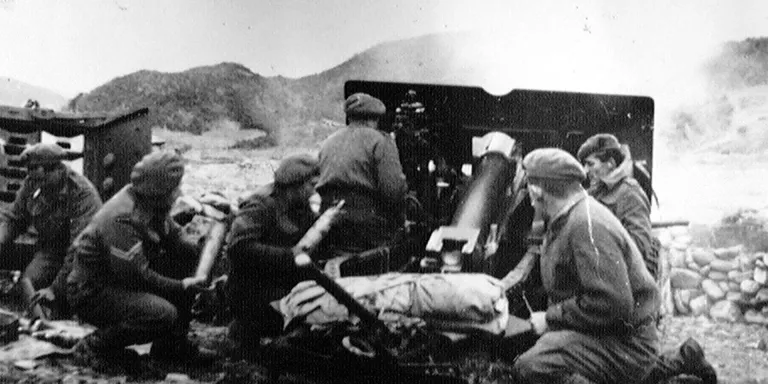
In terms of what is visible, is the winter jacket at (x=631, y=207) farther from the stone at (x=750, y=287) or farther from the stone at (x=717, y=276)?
the stone at (x=717, y=276)

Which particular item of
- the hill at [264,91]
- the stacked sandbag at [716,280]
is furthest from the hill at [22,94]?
the stacked sandbag at [716,280]

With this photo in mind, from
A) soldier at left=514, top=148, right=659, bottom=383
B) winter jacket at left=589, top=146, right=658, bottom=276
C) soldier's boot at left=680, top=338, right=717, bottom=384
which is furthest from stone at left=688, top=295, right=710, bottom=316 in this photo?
soldier at left=514, top=148, right=659, bottom=383

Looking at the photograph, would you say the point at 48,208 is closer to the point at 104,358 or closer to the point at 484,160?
the point at 104,358

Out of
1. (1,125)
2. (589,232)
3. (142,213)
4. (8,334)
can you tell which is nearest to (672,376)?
(589,232)

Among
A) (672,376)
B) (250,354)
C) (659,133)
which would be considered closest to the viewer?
(672,376)

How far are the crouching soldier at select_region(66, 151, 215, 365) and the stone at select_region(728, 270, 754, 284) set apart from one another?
4170mm

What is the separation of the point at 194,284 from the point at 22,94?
2330 millimetres

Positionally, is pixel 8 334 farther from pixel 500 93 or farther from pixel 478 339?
pixel 500 93

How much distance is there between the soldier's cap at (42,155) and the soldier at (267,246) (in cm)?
175

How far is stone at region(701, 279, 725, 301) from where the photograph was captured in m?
5.57

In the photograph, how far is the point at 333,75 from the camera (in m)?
5.74

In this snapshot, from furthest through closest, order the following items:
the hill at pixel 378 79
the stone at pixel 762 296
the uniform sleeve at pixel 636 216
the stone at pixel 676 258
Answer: the stone at pixel 676 258 < the stone at pixel 762 296 < the hill at pixel 378 79 < the uniform sleeve at pixel 636 216

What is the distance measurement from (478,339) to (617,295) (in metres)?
0.99

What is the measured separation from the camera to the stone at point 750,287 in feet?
17.7
